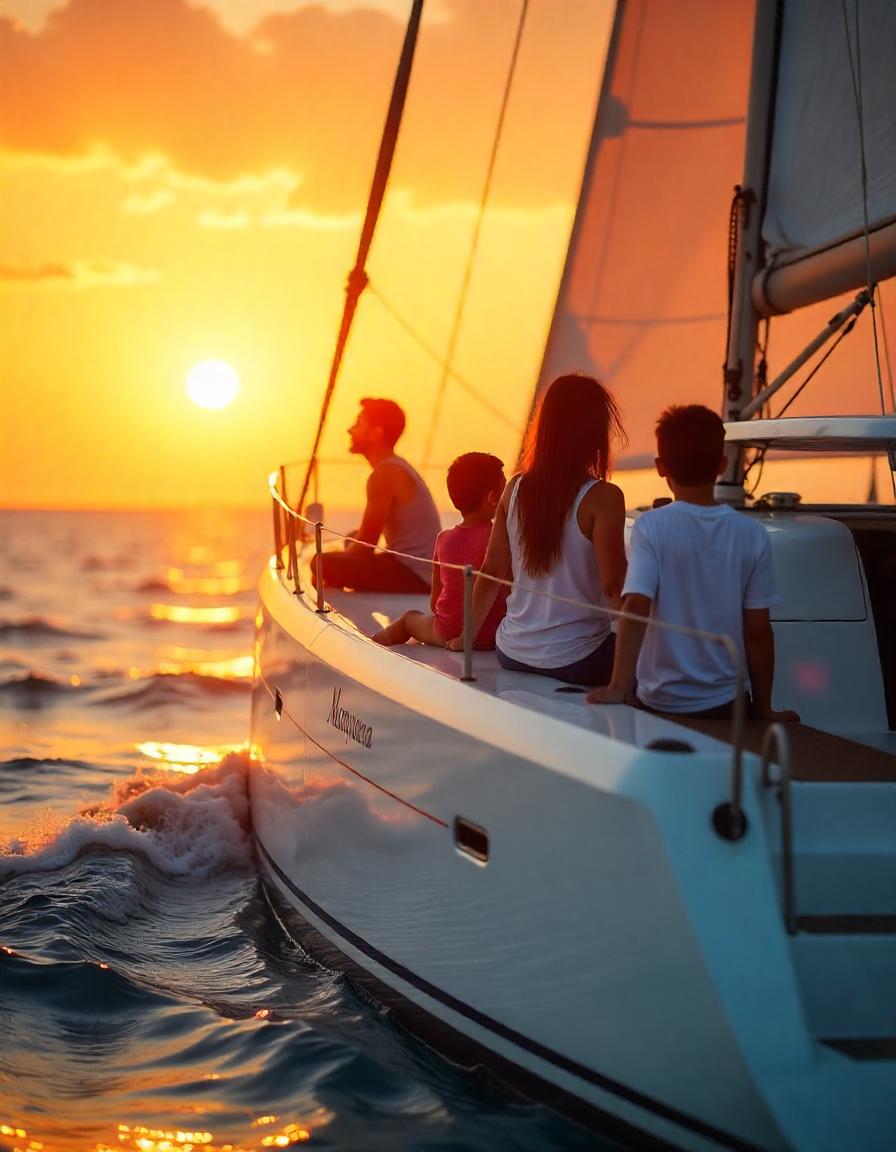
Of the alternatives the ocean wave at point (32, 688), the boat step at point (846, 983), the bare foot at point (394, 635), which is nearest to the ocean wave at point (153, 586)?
the ocean wave at point (32, 688)

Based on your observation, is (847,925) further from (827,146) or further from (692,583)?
(827,146)

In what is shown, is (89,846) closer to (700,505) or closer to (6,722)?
(700,505)

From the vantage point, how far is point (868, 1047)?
10.0 ft

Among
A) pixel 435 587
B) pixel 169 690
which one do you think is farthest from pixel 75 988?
pixel 169 690

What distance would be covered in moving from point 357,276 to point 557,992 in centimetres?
468

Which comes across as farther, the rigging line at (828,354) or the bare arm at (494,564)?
the rigging line at (828,354)

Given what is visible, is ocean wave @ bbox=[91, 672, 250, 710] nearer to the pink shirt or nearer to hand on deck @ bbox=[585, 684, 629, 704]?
the pink shirt

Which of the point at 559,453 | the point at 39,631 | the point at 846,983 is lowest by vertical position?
the point at 39,631

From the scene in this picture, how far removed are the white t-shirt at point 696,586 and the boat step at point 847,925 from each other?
0.79 meters

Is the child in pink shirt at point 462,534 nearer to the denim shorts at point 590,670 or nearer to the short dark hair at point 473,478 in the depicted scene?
→ the short dark hair at point 473,478

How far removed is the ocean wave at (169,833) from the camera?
7.11m

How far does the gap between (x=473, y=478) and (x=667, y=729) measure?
1.71m

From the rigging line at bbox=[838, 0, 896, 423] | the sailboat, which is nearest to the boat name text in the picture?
the sailboat

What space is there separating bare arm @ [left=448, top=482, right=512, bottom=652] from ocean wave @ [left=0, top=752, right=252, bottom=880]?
319 centimetres
